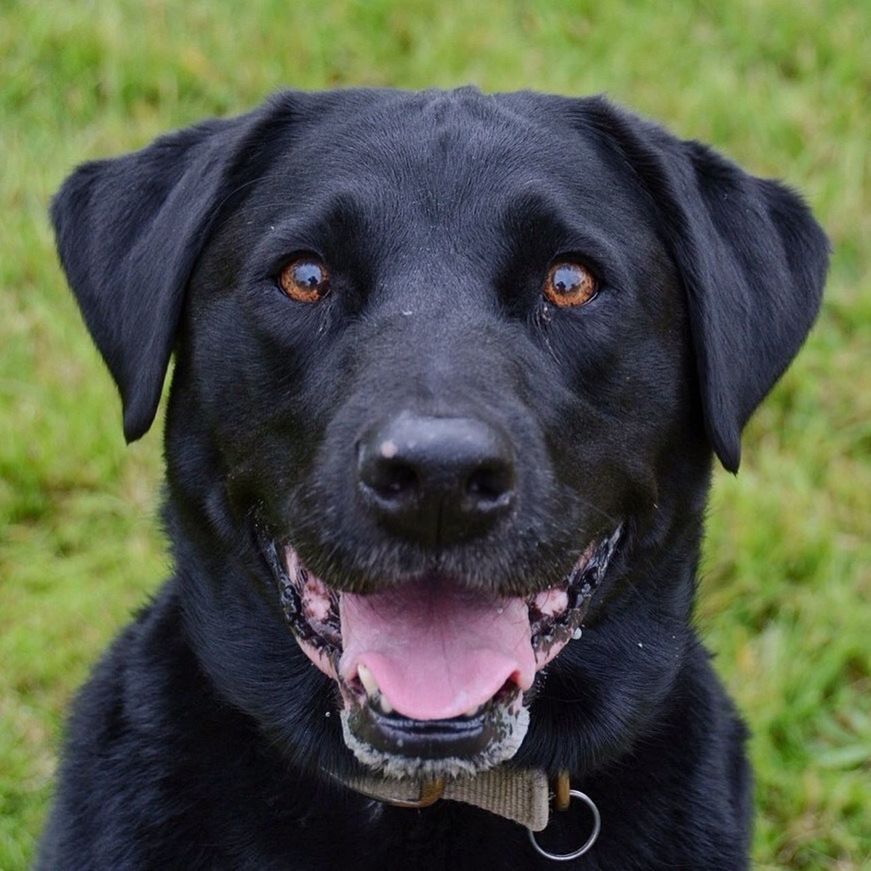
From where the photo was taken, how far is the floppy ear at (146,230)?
3141mm

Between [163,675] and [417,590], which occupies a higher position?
[417,590]

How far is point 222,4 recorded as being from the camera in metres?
6.77

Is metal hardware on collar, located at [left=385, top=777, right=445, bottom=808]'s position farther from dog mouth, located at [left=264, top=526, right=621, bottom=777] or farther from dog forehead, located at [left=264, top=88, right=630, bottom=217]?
dog forehead, located at [left=264, top=88, right=630, bottom=217]

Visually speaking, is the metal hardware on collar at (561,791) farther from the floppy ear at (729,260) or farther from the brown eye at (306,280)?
the brown eye at (306,280)

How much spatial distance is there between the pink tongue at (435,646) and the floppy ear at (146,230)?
692mm

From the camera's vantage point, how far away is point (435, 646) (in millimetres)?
2789

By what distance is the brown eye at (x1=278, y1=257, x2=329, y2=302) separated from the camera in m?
2.99

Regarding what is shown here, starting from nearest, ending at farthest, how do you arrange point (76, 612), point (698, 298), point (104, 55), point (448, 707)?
point (448, 707) → point (698, 298) → point (76, 612) → point (104, 55)

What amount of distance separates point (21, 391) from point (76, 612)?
3.43 feet

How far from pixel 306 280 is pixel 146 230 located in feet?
1.61

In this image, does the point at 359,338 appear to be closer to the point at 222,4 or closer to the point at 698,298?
the point at 698,298

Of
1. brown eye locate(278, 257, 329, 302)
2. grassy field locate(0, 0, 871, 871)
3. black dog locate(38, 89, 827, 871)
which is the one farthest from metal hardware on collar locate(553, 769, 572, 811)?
grassy field locate(0, 0, 871, 871)

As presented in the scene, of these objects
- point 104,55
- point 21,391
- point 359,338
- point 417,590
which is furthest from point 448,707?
point 104,55

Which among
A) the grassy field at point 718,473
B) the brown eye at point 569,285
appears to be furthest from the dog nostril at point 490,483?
the grassy field at point 718,473
